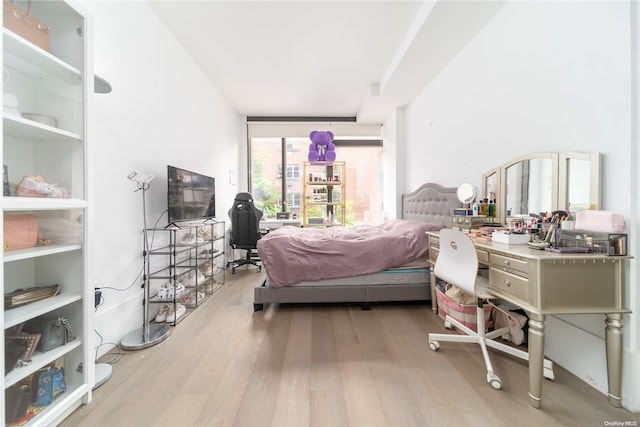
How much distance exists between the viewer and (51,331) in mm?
1221

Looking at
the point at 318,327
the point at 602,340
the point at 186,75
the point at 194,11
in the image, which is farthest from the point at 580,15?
the point at 186,75

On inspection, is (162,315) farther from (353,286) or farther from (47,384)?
(353,286)

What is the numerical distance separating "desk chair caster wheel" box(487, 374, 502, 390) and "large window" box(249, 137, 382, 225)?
3728 mm

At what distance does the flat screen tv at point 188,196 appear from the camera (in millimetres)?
2250

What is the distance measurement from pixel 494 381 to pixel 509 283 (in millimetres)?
559

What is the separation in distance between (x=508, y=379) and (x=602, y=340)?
526 millimetres

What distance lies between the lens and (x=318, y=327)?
6.83 feet

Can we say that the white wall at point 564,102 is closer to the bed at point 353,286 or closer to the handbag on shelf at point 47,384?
the bed at point 353,286

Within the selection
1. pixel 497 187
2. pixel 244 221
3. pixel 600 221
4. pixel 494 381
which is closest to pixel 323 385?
pixel 494 381

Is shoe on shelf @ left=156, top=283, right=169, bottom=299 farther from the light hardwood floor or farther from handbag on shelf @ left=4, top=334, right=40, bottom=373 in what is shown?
handbag on shelf @ left=4, top=334, right=40, bottom=373

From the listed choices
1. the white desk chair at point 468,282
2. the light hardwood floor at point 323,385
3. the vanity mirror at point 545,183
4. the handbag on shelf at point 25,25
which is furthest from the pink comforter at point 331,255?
the handbag on shelf at point 25,25

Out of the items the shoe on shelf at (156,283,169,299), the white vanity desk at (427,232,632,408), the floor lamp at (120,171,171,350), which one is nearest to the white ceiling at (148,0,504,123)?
the floor lamp at (120,171,171,350)

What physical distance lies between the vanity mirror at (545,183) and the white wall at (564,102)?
0.19ft

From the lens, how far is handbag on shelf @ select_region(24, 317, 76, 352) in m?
1.19
